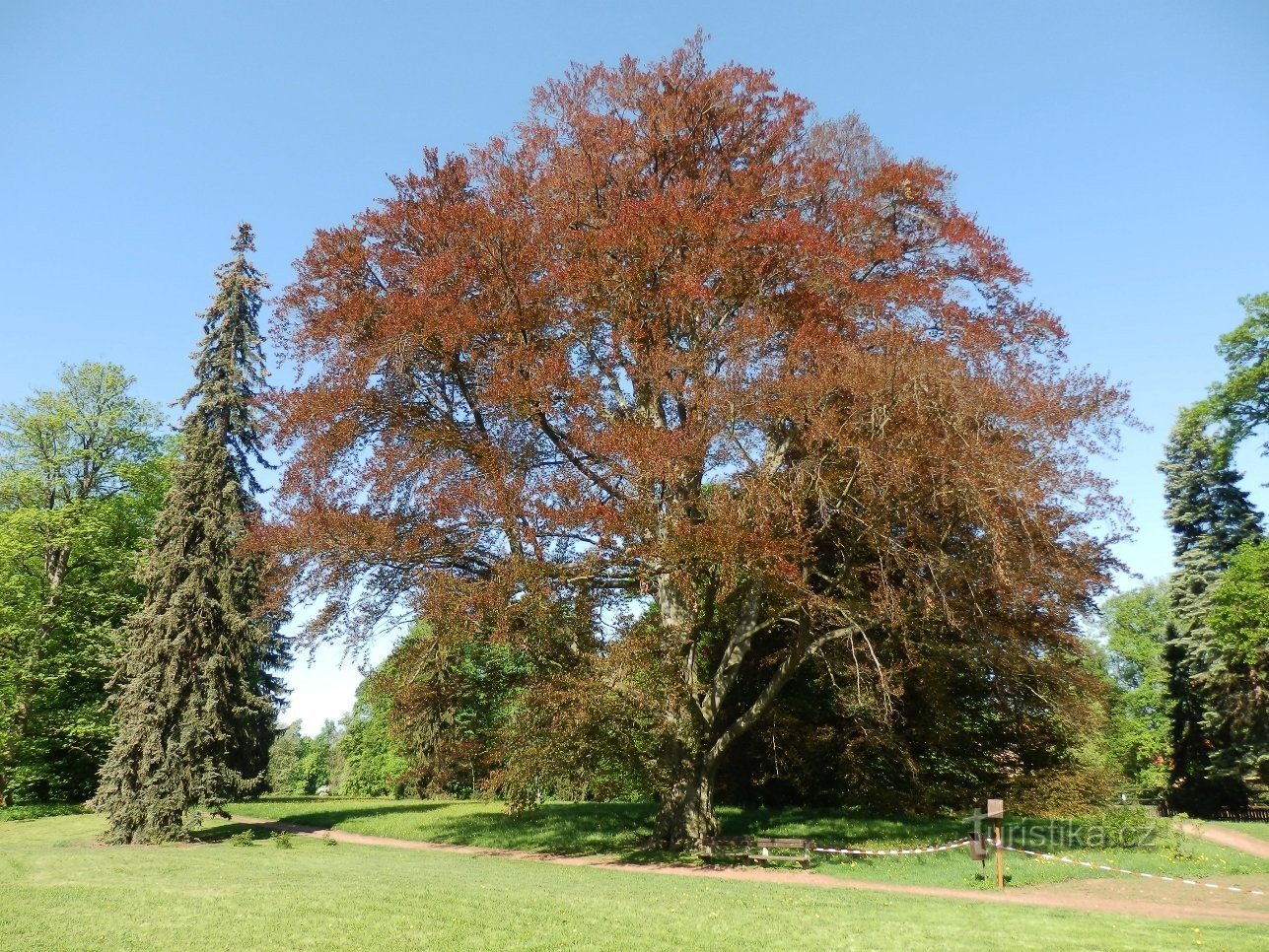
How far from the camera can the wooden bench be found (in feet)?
45.3

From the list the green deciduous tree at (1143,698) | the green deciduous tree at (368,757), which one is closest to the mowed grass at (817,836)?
the green deciduous tree at (368,757)

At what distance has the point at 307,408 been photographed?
14898 mm

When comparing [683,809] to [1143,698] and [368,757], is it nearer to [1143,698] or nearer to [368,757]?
[1143,698]

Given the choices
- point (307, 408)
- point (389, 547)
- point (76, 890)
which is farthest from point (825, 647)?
point (76, 890)

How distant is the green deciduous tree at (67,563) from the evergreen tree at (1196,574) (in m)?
37.3

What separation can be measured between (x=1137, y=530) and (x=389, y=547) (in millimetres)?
12340

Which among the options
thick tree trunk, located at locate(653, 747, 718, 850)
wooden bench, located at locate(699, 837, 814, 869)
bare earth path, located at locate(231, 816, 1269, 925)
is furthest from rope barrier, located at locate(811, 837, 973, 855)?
thick tree trunk, located at locate(653, 747, 718, 850)

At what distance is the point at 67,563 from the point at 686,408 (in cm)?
2433

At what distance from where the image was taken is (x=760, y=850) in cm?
1410

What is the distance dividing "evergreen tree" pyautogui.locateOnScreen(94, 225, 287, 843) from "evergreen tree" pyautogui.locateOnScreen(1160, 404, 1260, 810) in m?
31.9

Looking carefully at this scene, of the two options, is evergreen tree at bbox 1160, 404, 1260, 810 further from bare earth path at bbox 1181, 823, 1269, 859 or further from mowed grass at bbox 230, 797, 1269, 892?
mowed grass at bbox 230, 797, 1269, 892

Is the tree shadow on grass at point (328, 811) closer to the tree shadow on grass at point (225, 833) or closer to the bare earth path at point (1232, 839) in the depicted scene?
the tree shadow on grass at point (225, 833)

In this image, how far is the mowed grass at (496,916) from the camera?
6.78 m

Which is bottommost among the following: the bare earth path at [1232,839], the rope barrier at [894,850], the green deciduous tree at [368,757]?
the green deciduous tree at [368,757]
